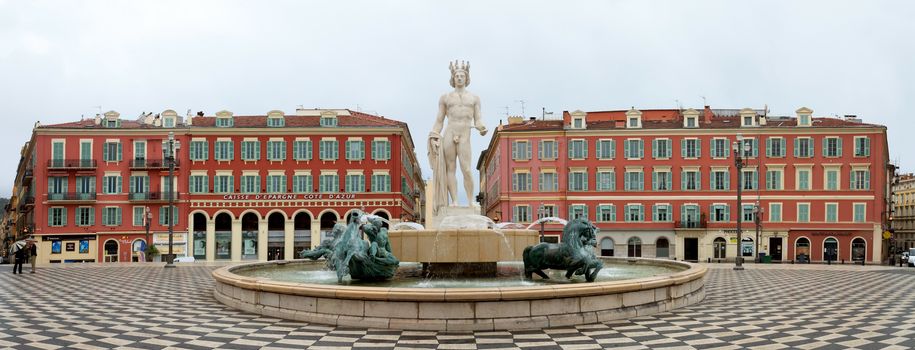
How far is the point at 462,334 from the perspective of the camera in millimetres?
10164

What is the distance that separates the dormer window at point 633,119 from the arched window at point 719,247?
10605 mm

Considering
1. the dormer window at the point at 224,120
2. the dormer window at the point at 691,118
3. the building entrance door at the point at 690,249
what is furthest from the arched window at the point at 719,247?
the dormer window at the point at 224,120

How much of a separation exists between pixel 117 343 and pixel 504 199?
48.0 metres

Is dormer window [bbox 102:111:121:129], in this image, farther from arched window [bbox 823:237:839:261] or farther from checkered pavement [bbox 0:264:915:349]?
arched window [bbox 823:237:839:261]

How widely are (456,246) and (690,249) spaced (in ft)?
149

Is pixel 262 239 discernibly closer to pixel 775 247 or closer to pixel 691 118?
pixel 691 118

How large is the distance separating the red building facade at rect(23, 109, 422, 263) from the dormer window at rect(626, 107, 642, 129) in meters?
17.9

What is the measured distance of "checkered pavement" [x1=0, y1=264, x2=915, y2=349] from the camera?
9.48 m

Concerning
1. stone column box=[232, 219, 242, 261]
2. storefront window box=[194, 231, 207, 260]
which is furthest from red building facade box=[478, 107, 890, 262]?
storefront window box=[194, 231, 207, 260]

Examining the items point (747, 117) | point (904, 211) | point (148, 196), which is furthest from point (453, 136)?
point (904, 211)

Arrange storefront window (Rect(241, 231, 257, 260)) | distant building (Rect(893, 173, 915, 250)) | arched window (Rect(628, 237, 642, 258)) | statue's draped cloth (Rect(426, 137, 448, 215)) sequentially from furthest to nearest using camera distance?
distant building (Rect(893, 173, 915, 250)), arched window (Rect(628, 237, 642, 258)), storefront window (Rect(241, 231, 257, 260)), statue's draped cloth (Rect(426, 137, 448, 215))

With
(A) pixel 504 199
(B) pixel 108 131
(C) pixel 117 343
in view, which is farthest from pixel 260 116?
(C) pixel 117 343

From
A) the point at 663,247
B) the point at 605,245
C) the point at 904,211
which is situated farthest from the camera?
the point at 904,211

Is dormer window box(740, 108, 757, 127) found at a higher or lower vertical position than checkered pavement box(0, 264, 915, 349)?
→ higher
